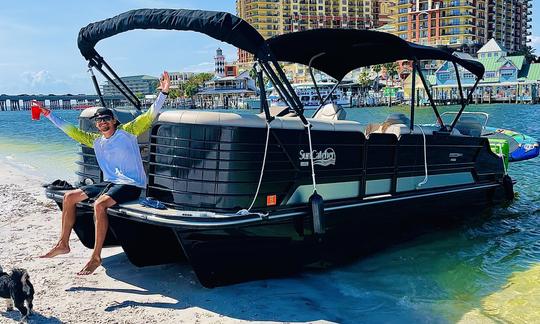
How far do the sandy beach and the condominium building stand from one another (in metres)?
108

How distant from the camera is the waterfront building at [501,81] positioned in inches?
3145

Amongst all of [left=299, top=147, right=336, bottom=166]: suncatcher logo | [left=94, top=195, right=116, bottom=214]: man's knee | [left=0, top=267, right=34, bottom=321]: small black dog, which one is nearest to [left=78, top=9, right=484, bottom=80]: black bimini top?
[left=299, top=147, right=336, bottom=166]: suncatcher logo

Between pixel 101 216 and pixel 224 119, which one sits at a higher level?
pixel 224 119

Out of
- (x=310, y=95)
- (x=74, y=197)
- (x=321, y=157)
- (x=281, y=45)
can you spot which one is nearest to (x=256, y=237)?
(x=321, y=157)

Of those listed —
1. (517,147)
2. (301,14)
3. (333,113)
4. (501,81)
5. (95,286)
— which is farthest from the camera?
(301,14)

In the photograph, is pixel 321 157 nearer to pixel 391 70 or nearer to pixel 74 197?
pixel 74 197

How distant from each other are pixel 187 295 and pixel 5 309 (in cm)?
179

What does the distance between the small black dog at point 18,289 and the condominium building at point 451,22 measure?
109414 millimetres

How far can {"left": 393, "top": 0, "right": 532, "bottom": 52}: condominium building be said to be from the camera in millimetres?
107250

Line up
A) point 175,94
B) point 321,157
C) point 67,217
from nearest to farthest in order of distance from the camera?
point 67,217
point 321,157
point 175,94

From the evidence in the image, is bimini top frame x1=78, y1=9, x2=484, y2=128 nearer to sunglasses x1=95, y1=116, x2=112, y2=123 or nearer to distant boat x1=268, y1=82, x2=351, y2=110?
sunglasses x1=95, y1=116, x2=112, y2=123

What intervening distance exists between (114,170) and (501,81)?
87219 mm

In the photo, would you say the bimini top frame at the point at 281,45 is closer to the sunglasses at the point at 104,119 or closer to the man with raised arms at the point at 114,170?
the man with raised arms at the point at 114,170

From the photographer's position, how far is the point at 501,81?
82.5 meters
